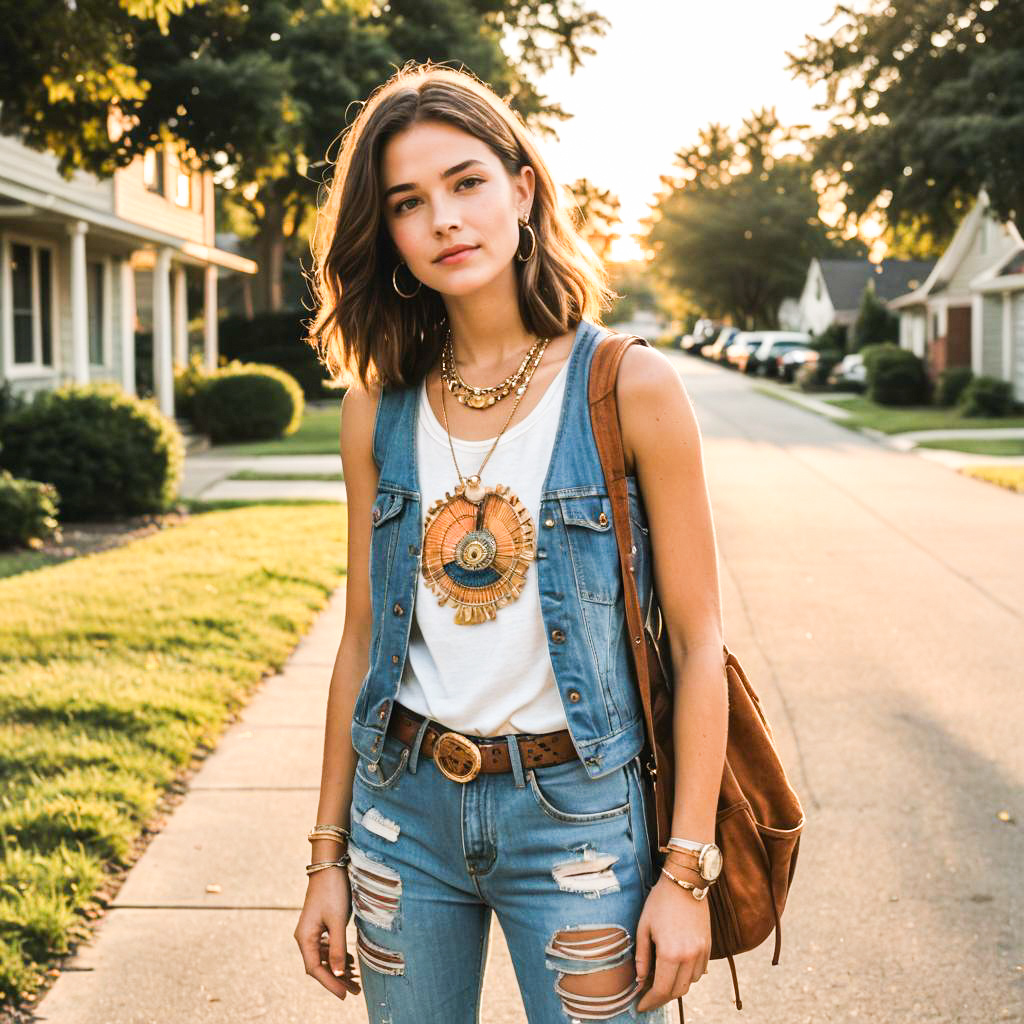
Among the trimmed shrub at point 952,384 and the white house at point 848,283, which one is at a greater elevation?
the white house at point 848,283

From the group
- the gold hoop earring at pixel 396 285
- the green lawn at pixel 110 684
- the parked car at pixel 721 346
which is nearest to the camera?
the gold hoop earring at pixel 396 285

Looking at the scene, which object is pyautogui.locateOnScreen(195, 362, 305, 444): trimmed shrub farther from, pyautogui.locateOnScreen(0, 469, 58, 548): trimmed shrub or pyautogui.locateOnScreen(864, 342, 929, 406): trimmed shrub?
pyautogui.locateOnScreen(864, 342, 929, 406): trimmed shrub

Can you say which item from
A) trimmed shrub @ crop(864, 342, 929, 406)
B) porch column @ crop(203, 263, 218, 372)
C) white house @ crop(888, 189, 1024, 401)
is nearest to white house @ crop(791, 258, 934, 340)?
white house @ crop(888, 189, 1024, 401)

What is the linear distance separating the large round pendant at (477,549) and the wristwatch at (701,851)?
1.34ft

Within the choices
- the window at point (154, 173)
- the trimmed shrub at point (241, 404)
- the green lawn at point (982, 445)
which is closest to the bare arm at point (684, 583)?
the green lawn at point (982, 445)

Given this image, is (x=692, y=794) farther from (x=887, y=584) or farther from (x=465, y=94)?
(x=887, y=584)

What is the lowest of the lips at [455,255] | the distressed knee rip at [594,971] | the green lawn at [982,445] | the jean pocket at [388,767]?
the green lawn at [982,445]

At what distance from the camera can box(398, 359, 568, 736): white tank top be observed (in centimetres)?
198

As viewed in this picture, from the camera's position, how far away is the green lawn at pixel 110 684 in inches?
170

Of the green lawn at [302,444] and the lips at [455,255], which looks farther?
the green lawn at [302,444]

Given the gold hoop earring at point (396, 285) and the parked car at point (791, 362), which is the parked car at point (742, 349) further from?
the gold hoop earring at point (396, 285)

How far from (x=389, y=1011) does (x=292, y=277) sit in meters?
57.3

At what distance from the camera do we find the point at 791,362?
48125 millimetres

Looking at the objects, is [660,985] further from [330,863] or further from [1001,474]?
[1001,474]
